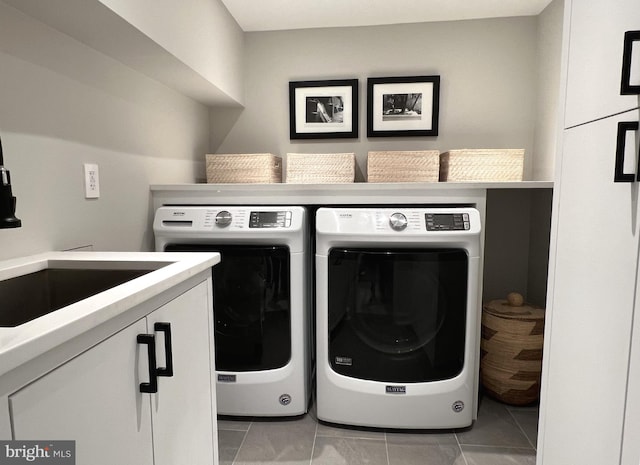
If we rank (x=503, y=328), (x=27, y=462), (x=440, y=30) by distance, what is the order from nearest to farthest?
(x=27, y=462), (x=503, y=328), (x=440, y=30)

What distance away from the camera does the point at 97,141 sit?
1.52 m

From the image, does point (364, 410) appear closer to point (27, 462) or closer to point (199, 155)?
point (27, 462)

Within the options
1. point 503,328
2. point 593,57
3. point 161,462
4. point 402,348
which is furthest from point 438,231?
point 161,462

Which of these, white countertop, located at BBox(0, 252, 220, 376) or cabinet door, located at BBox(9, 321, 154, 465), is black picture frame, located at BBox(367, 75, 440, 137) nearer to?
white countertop, located at BBox(0, 252, 220, 376)

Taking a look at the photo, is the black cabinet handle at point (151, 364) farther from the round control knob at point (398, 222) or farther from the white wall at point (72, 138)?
the round control knob at point (398, 222)

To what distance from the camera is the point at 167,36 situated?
4.99ft

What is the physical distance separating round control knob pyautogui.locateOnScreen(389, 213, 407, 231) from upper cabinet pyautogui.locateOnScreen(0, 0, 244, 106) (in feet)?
3.65

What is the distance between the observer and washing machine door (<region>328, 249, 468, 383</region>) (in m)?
1.73

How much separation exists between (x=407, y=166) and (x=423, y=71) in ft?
2.53

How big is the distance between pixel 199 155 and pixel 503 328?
203cm

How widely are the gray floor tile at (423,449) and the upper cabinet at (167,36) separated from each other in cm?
190

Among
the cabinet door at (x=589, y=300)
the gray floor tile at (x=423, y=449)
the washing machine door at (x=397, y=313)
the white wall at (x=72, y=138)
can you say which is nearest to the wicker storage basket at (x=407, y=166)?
the washing machine door at (x=397, y=313)

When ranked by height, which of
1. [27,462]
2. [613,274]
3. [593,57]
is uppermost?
[593,57]

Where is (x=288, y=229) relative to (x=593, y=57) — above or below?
below
